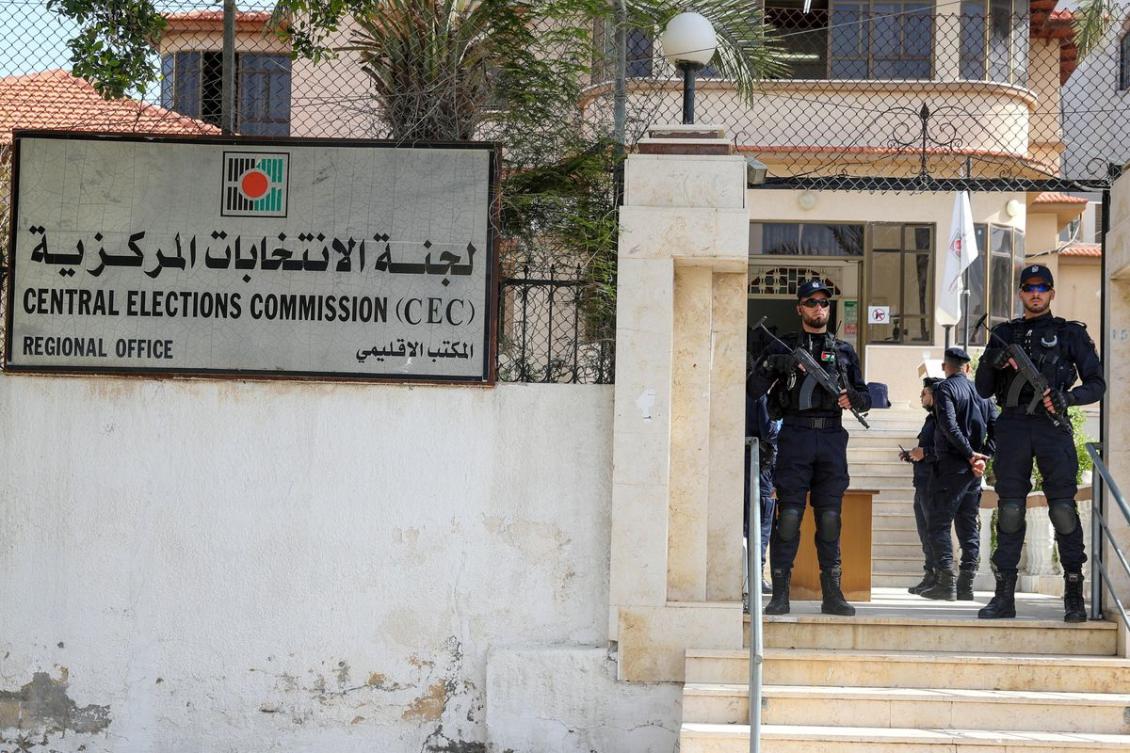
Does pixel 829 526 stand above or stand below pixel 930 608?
above

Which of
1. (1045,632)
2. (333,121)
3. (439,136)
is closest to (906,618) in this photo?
(1045,632)

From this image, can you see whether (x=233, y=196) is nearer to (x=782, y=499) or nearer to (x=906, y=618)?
(x=782, y=499)

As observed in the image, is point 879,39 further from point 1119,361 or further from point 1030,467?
point 1030,467

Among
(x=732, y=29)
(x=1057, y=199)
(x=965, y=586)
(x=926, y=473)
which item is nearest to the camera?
(x=732, y=29)

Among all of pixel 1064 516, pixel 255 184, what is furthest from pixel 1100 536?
pixel 255 184

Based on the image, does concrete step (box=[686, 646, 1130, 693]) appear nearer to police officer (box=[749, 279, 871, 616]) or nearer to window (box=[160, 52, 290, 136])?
police officer (box=[749, 279, 871, 616])

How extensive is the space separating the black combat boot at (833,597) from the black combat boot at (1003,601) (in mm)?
754

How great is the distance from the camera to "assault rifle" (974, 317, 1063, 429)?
24.3ft

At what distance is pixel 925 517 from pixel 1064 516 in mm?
3044

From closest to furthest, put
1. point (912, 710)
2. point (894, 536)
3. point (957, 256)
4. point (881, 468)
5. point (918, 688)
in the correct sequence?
1. point (912, 710)
2. point (918, 688)
3. point (894, 536)
4. point (881, 468)
5. point (957, 256)

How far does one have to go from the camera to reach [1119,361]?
7.76 metres

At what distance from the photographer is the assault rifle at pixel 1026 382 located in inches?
292

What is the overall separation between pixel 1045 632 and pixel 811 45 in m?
16.4

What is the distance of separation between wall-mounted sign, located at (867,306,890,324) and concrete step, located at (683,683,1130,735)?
46.8ft
